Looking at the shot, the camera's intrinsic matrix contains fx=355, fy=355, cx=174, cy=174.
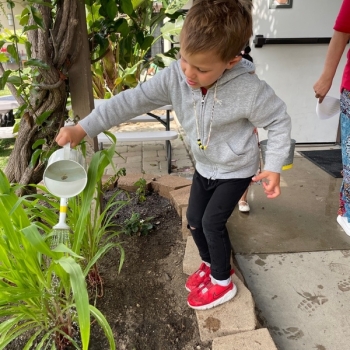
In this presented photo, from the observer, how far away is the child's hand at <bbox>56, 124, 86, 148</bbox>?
1352 mm

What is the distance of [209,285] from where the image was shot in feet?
5.42

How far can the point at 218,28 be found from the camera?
3.96ft

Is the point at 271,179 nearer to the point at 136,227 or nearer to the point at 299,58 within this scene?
the point at 136,227

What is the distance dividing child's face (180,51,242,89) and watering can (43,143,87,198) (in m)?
0.51

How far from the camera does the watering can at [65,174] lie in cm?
123

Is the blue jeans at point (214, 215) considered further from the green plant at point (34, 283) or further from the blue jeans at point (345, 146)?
the blue jeans at point (345, 146)

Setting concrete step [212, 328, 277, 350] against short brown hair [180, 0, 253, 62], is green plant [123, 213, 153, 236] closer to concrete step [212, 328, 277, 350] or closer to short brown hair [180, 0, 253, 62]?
concrete step [212, 328, 277, 350]

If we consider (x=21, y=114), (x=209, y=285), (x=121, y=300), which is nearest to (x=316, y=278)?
(x=209, y=285)

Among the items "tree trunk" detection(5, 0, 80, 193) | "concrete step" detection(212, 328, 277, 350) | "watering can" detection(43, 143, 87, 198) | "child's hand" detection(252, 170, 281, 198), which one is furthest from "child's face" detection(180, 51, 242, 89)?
"concrete step" detection(212, 328, 277, 350)

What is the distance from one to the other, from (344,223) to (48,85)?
2.00m

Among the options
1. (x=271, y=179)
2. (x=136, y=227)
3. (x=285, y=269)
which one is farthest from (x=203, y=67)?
(x=285, y=269)

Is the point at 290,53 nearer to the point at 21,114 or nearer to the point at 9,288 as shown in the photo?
the point at 21,114

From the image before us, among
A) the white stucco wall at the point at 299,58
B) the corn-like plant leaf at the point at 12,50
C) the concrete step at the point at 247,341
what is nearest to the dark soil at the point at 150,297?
the concrete step at the point at 247,341

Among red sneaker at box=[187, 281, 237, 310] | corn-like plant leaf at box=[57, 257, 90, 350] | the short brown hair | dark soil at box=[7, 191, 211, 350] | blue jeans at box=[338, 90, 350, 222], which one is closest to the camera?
corn-like plant leaf at box=[57, 257, 90, 350]
